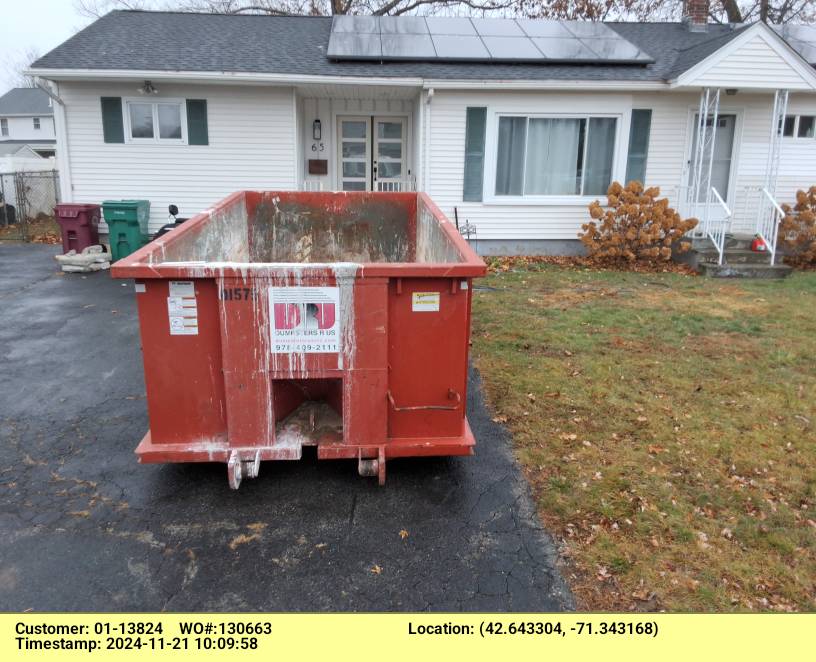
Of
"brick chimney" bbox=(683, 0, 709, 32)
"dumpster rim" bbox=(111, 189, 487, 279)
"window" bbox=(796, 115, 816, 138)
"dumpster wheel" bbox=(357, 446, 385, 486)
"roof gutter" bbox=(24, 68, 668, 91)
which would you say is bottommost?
"dumpster wheel" bbox=(357, 446, 385, 486)

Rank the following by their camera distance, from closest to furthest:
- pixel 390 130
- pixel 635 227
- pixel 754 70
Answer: pixel 754 70, pixel 635 227, pixel 390 130

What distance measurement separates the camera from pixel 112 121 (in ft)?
36.7

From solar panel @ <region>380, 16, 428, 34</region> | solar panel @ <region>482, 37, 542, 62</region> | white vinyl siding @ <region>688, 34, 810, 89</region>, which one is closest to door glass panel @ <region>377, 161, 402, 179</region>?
solar panel @ <region>380, 16, 428, 34</region>

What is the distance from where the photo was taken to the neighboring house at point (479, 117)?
10.8 meters

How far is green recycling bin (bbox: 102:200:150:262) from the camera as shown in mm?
10555

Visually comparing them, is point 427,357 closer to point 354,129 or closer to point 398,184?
point 398,184

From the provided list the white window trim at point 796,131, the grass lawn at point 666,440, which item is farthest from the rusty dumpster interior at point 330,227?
the white window trim at point 796,131

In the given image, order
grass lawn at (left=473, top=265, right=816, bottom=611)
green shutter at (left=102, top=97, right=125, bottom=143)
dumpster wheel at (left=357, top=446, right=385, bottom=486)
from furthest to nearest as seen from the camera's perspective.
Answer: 1. green shutter at (left=102, top=97, right=125, bottom=143)
2. dumpster wheel at (left=357, top=446, right=385, bottom=486)
3. grass lawn at (left=473, top=265, right=816, bottom=611)

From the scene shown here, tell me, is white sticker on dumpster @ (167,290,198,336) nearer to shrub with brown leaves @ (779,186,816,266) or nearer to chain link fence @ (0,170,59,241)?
shrub with brown leaves @ (779,186,816,266)

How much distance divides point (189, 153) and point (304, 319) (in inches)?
372

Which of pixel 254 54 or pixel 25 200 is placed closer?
pixel 254 54

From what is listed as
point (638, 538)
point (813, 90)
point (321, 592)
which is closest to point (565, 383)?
point (638, 538)

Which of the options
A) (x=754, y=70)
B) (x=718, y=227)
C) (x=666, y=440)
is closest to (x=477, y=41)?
(x=754, y=70)

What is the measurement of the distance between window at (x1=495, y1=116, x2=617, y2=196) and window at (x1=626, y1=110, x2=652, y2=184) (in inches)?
13.2
